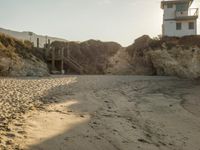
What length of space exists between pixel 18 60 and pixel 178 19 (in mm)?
26081

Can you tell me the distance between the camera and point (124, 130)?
10.8 meters

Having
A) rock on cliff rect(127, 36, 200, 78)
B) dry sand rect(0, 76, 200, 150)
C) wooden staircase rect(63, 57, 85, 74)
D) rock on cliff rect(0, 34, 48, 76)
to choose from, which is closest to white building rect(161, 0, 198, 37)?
rock on cliff rect(127, 36, 200, 78)

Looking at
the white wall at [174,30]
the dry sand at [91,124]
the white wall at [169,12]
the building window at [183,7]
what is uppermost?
the building window at [183,7]

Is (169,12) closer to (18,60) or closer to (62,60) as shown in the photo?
(62,60)

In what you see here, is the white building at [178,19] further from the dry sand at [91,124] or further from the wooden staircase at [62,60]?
the dry sand at [91,124]

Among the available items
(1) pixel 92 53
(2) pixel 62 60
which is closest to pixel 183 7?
(1) pixel 92 53

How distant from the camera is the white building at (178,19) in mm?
45125

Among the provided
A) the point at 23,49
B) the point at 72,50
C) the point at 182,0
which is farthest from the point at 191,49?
the point at 23,49

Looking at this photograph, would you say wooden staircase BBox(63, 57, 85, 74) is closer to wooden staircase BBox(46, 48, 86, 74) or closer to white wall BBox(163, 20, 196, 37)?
wooden staircase BBox(46, 48, 86, 74)

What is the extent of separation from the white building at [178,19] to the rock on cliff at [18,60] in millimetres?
21811

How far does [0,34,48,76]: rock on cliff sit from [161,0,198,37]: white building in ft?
71.6

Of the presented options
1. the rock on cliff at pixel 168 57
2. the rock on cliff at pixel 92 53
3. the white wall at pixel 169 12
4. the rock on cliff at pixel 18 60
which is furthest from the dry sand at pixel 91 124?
the white wall at pixel 169 12

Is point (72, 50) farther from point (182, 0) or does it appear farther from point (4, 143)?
point (4, 143)

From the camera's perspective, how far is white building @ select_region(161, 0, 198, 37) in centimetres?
4512
